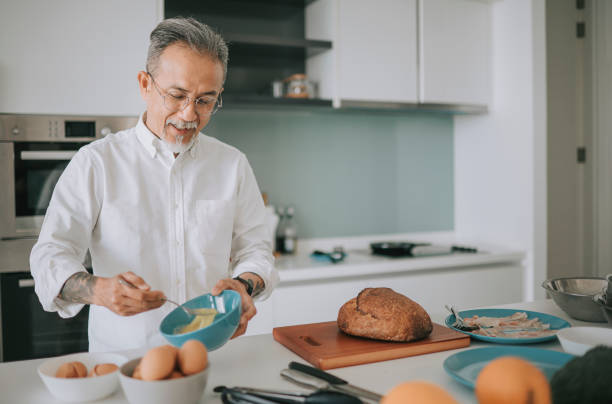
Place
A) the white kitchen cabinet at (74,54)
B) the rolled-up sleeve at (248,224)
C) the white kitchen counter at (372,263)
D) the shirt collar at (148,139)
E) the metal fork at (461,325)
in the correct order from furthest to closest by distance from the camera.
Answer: the white kitchen counter at (372,263), the white kitchen cabinet at (74,54), the rolled-up sleeve at (248,224), the shirt collar at (148,139), the metal fork at (461,325)

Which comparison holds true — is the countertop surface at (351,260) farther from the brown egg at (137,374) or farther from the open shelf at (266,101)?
the brown egg at (137,374)

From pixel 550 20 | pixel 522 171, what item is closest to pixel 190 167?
pixel 522 171

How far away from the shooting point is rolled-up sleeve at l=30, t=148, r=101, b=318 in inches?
49.0

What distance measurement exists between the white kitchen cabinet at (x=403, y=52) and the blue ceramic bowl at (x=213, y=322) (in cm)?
186

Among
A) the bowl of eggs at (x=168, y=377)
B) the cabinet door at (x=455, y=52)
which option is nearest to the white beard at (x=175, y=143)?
the bowl of eggs at (x=168, y=377)

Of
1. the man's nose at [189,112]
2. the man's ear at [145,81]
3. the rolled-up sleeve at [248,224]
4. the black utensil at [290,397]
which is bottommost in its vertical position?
the black utensil at [290,397]

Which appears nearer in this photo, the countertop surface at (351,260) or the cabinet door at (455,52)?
the countertop surface at (351,260)

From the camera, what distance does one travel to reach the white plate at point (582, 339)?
3.53ft

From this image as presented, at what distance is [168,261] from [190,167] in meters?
0.30

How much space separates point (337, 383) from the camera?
974 mm

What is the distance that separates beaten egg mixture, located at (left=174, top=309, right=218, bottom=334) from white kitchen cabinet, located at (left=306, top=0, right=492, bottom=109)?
1.91 meters

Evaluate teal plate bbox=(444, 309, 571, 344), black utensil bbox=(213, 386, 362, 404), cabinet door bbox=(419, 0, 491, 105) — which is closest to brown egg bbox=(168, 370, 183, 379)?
black utensil bbox=(213, 386, 362, 404)

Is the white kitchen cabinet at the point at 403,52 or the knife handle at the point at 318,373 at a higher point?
the white kitchen cabinet at the point at 403,52

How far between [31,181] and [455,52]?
2395mm
